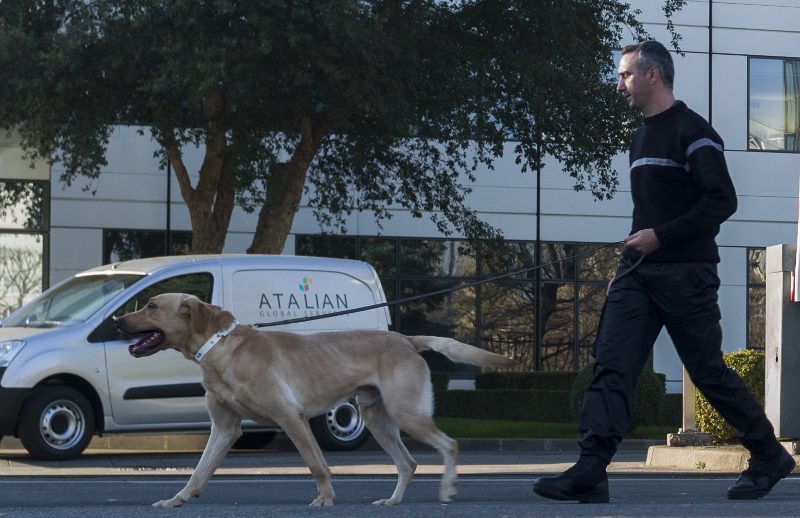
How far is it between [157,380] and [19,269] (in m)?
11.5

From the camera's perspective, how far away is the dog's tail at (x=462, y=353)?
7.59 m

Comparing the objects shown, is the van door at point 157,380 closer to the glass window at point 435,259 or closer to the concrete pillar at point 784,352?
the concrete pillar at point 784,352

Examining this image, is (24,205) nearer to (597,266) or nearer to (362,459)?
(597,266)

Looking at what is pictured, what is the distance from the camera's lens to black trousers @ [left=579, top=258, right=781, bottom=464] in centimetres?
629

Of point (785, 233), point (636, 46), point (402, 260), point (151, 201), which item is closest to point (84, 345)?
point (636, 46)

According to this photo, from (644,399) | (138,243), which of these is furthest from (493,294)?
(644,399)

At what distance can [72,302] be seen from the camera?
521 inches

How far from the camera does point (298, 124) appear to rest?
1791 cm

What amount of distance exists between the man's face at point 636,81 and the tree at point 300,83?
30.9 feet

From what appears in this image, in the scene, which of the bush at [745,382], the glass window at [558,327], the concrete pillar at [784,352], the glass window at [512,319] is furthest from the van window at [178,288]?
the glass window at [558,327]

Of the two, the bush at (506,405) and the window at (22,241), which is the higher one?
the window at (22,241)

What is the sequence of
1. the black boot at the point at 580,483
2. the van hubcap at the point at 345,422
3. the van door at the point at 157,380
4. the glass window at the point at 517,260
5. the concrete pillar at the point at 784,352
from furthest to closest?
the glass window at the point at 517,260 → the van hubcap at the point at 345,422 → the van door at the point at 157,380 → the concrete pillar at the point at 784,352 → the black boot at the point at 580,483

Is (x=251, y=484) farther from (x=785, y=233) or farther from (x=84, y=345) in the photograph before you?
(x=785, y=233)

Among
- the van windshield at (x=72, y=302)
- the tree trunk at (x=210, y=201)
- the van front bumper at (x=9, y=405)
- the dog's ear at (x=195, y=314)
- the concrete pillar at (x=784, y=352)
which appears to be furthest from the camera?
the tree trunk at (x=210, y=201)
